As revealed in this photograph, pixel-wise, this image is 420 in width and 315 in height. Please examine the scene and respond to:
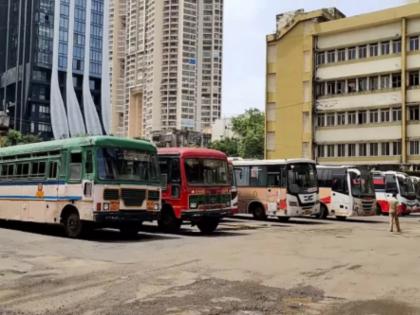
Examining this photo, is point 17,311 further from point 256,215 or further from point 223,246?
point 256,215

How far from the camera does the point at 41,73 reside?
109 m

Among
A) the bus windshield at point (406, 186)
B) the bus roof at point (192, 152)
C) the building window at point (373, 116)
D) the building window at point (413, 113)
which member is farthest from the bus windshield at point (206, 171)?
the building window at point (373, 116)

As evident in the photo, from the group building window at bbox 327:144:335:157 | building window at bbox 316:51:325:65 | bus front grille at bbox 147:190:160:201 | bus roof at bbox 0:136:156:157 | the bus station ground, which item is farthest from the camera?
building window at bbox 316:51:325:65

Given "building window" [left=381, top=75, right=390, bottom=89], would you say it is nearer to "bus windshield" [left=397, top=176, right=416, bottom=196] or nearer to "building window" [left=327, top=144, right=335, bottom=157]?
"building window" [left=327, top=144, right=335, bottom=157]

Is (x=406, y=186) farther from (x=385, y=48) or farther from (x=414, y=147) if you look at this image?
(x=385, y=48)

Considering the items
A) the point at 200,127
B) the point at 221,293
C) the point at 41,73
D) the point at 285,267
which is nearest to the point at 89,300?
the point at 221,293

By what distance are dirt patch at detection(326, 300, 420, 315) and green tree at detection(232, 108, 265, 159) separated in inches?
2249

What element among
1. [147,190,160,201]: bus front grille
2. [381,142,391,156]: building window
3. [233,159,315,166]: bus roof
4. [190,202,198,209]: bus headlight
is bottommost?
[190,202,198,209]: bus headlight

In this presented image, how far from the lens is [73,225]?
51.9 feet

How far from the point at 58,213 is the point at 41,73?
98.4m

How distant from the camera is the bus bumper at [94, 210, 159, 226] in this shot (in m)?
14.8

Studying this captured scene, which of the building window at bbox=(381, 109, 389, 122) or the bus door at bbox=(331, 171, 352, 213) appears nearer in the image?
the bus door at bbox=(331, 171, 352, 213)

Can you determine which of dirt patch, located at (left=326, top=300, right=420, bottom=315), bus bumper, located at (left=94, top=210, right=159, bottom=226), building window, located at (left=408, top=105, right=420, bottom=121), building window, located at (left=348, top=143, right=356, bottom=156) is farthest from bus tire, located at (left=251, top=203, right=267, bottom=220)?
building window, located at (left=348, top=143, right=356, bottom=156)

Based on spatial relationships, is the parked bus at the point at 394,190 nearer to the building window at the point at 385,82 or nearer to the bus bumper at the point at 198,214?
the building window at the point at 385,82
